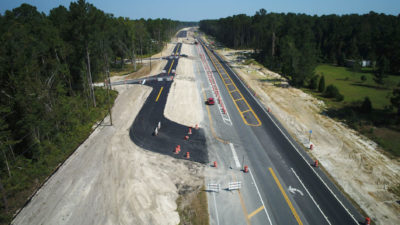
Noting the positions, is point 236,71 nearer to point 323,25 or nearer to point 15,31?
point 15,31

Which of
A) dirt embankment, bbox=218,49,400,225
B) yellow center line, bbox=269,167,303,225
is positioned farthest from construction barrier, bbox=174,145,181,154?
dirt embankment, bbox=218,49,400,225

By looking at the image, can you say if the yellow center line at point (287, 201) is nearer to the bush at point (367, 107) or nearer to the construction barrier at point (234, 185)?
the construction barrier at point (234, 185)

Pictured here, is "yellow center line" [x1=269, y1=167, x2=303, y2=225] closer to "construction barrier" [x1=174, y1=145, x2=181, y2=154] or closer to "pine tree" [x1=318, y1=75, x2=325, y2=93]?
"construction barrier" [x1=174, y1=145, x2=181, y2=154]

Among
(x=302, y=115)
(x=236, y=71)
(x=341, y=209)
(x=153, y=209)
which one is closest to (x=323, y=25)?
(x=236, y=71)

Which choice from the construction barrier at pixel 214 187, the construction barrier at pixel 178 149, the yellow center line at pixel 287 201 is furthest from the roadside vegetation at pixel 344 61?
the construction barrier at pixel 178 149

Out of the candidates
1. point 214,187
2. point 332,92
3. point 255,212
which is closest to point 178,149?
point 214,187

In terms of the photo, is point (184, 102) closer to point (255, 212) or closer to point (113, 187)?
point (113, 187)

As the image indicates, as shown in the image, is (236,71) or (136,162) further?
(236,71)
